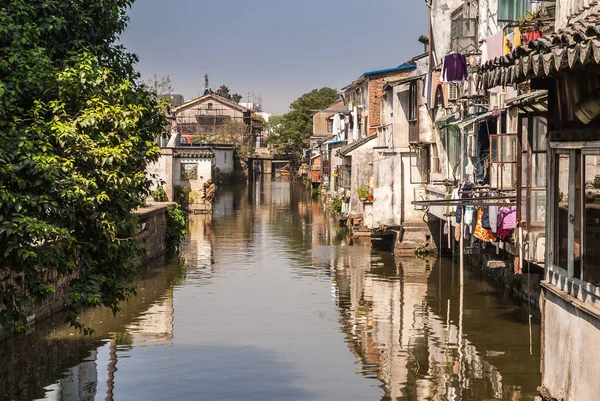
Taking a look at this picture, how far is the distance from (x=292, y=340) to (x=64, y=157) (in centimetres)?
870

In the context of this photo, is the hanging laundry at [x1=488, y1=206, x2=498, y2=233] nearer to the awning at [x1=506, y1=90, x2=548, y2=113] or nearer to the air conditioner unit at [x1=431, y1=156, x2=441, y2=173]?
the awning at [x1=506, y1=90, x2=548, y2=113]

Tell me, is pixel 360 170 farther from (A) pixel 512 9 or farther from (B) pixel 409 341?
(B) pixel 409 341

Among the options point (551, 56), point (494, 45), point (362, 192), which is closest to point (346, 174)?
point (362, 192)

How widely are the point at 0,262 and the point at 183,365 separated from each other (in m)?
6.65

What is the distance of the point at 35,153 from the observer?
36.1 feet

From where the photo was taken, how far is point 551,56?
761 cm

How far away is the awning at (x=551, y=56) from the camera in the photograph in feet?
23.2

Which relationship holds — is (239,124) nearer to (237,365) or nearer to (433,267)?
(433,267)

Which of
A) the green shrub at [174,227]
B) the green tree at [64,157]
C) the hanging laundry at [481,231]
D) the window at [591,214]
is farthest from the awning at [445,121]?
the window at [591,214]

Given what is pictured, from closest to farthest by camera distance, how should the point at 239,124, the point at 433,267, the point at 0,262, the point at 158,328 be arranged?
the point at 0,262 → the point at 158,328 → the point at 433,267 → the point at 239,124

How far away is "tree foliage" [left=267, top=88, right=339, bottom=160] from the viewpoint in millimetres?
93625

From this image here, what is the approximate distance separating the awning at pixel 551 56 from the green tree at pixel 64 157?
17.1 feet

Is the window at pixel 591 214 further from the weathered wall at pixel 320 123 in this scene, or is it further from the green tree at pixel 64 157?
the weathered wall at pixel 320 123

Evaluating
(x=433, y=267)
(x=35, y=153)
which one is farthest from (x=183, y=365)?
(x=433, y=267)
